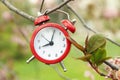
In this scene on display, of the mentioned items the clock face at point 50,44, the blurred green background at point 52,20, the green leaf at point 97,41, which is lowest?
the blurred green background at point 52,20

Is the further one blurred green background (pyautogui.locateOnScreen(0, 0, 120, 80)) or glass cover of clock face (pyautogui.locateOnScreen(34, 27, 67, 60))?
blurred green background (pyautogui.locateOnScreen(0, 0, 120, 80))

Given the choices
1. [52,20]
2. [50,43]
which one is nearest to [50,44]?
[50,43]

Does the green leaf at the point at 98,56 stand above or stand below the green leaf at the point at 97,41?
below

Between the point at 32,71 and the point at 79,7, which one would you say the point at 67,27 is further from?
the point at 32,71

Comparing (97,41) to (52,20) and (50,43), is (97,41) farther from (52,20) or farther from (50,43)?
(52,20)

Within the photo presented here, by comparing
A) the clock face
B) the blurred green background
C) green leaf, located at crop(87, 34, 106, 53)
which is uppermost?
green leaf, located at crop(87, 34, 106, 53)

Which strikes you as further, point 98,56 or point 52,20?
point 52,20

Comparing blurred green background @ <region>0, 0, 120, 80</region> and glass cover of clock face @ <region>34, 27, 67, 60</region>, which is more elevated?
glass cover of clock face @ <region>34, 27, 67, 60</region>
